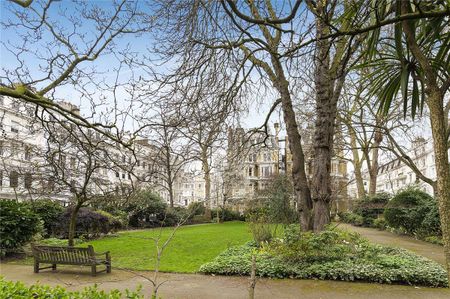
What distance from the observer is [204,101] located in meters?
8.28

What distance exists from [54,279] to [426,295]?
8681mm

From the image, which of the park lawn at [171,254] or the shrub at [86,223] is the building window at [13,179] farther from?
the park lawn at [171,254]

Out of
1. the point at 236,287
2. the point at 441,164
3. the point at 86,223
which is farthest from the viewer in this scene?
the point at 86,223

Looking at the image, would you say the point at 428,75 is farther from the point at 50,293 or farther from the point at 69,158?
the point at 69,158

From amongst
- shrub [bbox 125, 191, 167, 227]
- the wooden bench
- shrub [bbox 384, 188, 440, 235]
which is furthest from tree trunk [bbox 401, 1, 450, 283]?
shrub [bbox 125, 191, 167, 227]

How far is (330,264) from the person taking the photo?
9367 mm

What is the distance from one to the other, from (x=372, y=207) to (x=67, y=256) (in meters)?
24.1

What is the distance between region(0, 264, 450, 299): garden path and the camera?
7664mm

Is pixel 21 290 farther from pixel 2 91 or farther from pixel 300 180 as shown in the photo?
pixel 300 180

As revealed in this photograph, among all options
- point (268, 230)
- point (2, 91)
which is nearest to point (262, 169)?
point (268, 230)

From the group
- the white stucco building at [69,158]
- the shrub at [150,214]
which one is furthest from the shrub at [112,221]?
the shrub at [150,214]

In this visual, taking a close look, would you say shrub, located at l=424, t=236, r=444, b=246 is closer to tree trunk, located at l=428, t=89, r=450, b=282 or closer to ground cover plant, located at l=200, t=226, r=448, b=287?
ground cover plant, located at l=200, t=226, r=448, b=287

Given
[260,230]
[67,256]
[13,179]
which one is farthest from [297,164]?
[13,179]

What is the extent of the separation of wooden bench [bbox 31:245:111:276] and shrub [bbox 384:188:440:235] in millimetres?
14880
